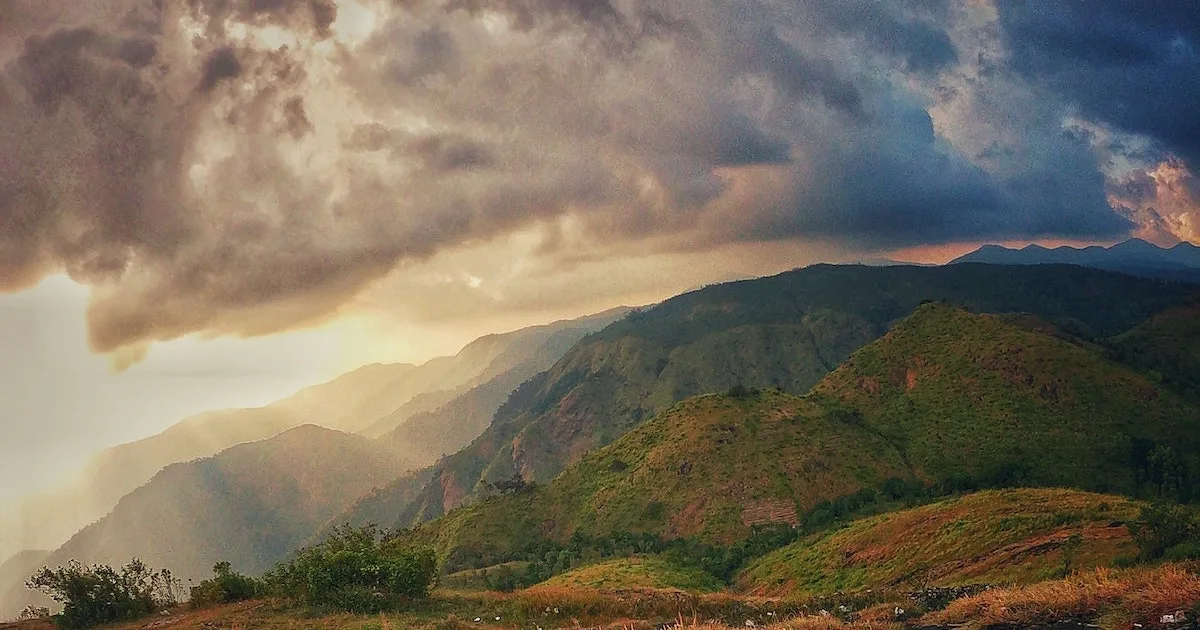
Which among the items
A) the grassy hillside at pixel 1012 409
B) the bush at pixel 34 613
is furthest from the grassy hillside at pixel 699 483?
the bush at pixel 34 613

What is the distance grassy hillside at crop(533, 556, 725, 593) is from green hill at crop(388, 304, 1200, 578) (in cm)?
2028

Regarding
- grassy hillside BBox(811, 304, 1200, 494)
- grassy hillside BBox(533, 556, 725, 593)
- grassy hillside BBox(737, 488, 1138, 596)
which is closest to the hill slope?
grassy hillside BBox(811, 304, 1200, 494)

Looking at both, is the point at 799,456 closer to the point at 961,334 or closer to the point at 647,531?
the point at 647,531

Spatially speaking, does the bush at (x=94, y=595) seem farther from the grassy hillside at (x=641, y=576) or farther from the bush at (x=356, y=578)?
the grassy hillside at (x=641, y=576)

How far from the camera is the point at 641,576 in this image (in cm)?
7700

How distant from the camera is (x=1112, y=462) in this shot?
105625 millimetres

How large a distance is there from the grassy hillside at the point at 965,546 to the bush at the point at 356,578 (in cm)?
2776

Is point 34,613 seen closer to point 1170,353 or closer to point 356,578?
point 356,578

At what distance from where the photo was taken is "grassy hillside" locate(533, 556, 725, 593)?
73.3m

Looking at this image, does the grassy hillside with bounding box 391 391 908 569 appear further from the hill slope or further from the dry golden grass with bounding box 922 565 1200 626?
the dry golden grass with bounding box 922 565 1200 626

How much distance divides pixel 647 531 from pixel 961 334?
9100cm

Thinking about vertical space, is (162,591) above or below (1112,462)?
above

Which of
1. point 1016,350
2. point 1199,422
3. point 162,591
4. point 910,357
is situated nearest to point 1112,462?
point 1199,422

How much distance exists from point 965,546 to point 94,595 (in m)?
62.1
